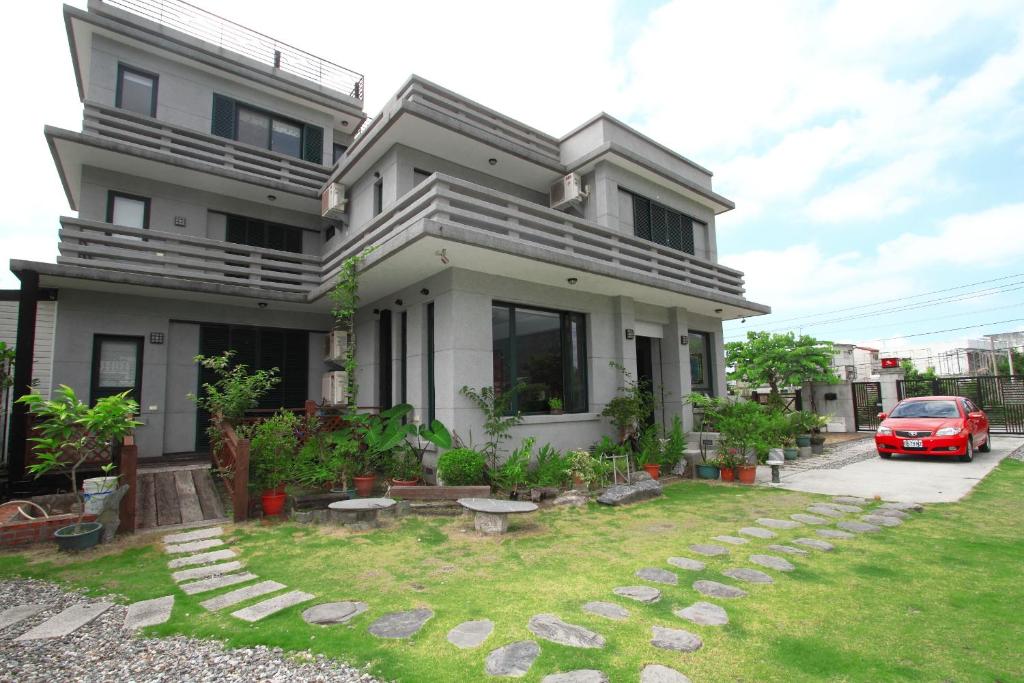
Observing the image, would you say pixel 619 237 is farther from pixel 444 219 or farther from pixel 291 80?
pixel 291 80

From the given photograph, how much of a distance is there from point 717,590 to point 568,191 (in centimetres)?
851

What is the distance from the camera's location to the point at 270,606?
139 inches

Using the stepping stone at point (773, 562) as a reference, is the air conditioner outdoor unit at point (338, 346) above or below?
above

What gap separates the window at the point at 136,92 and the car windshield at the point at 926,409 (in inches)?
710

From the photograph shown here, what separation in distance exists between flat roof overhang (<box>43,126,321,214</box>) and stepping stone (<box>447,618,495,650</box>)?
1010 centimetres

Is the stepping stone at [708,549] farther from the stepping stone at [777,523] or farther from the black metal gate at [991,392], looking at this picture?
the black metal gate at [991,392]

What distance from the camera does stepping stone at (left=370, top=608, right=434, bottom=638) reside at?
121 inches

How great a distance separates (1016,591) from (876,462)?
770 cm

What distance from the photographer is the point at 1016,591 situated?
3680mm

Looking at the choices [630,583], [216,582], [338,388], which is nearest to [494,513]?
[630,583]

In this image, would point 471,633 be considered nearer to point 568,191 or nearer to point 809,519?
point 809,519

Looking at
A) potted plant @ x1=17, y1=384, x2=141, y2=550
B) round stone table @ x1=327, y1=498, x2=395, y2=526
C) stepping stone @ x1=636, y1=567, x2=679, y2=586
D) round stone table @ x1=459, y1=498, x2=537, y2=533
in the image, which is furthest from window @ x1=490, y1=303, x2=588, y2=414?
potted plant @ x1=17, y1=384, x2=141, y2=550

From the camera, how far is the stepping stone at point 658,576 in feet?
12.9

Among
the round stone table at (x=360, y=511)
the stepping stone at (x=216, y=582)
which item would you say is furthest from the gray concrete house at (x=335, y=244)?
the stepping stone at (x=216, y=582)
